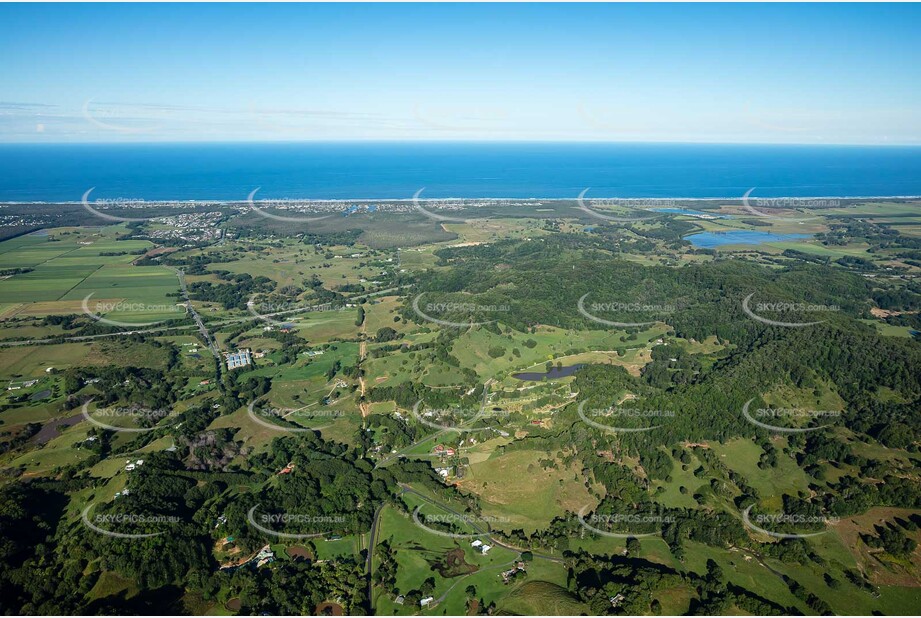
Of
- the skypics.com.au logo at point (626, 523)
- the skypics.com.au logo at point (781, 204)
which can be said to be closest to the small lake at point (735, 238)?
the skypics.com.au logo at point (781, 204)

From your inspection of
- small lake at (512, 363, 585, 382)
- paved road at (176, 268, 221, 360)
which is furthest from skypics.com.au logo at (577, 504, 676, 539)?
→ paved road at (176, 268, 221, 360)

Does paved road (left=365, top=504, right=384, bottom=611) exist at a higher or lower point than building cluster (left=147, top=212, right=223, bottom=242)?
lower

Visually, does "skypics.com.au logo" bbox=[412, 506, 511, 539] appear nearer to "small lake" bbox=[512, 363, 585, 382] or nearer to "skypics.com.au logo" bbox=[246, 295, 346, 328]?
"small lake" bbox=[512, 363, 585, 382]

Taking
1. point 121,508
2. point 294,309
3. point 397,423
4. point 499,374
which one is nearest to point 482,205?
point 294,309

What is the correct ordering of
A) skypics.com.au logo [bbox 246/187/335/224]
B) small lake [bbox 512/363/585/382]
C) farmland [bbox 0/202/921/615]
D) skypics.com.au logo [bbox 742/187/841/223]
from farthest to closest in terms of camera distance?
skypics.com.au logo [bbox 742/187/841/223] < skypics.com.au logo [bbox 246/187/335/224] < small lake [bbox 512/363/585/382] < farmland [bbox 0/202/921/615]

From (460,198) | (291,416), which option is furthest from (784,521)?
(460,198)
